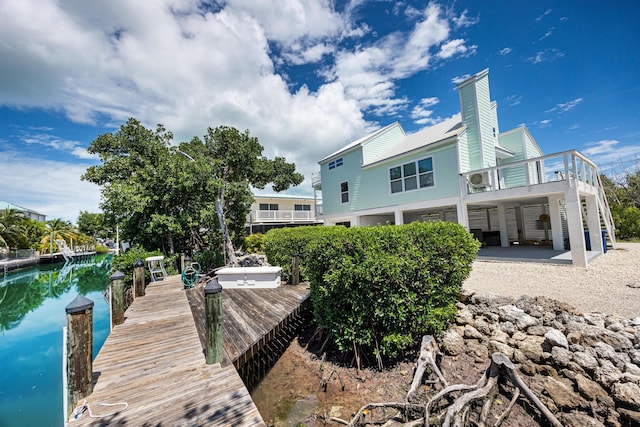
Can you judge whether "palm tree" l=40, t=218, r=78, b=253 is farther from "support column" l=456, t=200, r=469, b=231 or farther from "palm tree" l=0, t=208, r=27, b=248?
"support column" l=456, t=200, r=469, b=231

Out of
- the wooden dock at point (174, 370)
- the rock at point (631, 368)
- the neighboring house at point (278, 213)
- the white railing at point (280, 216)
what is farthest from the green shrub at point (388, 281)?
the white railing at point (280, 216)

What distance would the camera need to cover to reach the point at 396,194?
548 inches

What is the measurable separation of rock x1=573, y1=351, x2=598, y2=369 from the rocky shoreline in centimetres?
1

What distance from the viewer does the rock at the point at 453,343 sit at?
4705mm

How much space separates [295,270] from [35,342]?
9.71 metres

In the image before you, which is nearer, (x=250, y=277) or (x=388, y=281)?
(x=388, y=281)

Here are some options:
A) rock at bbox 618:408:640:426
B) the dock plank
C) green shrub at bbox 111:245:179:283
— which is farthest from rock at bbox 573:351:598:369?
green shrub at bbox 111:245:179:283

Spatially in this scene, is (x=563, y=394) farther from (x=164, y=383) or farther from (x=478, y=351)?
(x=164, y=383)

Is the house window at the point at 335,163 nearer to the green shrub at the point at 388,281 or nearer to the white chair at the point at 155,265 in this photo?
the white chair at the point at 155,265

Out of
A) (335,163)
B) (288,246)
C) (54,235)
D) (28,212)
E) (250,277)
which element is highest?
(28,212)

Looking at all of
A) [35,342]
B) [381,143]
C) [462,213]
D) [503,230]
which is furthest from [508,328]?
[35,342]

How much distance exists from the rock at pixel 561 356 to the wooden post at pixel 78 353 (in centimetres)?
647

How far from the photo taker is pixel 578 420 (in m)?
3.09

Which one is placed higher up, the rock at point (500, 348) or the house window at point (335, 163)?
the house window at point (335, 163)
